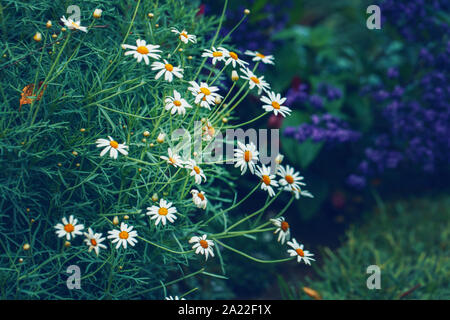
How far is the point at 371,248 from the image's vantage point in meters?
2.26

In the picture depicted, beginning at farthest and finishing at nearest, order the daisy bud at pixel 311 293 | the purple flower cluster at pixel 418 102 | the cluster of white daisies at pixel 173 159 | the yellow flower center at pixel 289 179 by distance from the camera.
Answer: the purple flower cluster at pixel 418 102 → the daisy bud at pixel 311 293 → the yellow flower center at pixel 289 179 → the cluster of white daisies at pixel 173 159

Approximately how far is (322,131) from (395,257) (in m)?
0.76

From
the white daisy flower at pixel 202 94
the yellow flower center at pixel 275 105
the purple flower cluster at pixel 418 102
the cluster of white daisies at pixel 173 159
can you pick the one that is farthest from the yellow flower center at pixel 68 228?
the purple flower cluster at pixel 418 102

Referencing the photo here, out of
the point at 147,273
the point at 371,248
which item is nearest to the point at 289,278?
the point at 371,248

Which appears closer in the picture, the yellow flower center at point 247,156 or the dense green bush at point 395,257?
the yellow flower center at point 247,156

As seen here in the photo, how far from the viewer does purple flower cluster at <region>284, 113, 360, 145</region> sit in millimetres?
2291

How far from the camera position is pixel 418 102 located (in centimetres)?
265

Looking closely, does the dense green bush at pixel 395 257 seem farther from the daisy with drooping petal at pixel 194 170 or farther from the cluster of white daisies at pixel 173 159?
the daisy with drooping petal at pixel 194 170

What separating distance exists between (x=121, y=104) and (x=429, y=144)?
1.84m

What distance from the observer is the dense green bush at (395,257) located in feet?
6.45

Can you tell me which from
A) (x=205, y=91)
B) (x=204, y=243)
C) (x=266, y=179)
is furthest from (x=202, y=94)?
(x=204, y=243)

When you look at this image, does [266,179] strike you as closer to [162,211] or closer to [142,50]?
[162,211]

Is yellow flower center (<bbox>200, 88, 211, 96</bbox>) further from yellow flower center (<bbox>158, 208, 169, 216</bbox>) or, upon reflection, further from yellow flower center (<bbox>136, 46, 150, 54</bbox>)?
yellow flower center (<bbox>158, 208, 169, 216</bbox>)

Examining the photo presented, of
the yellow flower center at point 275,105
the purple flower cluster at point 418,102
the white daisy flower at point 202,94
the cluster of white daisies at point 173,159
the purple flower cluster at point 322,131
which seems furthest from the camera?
the purple flower cluster at point 418,102
